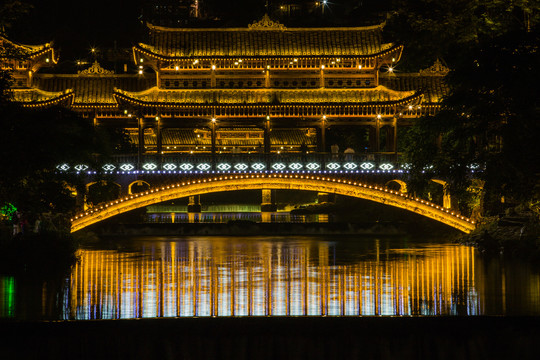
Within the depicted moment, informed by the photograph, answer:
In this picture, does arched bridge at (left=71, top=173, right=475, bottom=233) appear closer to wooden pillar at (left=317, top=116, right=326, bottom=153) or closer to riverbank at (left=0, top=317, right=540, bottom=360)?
wooden pillar at (left=317, top=116, right=326, bottom=153)

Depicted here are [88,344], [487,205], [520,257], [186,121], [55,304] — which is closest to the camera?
[88,344]

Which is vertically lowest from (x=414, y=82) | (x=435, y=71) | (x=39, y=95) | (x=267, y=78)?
(x=39, y=95)

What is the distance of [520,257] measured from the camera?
111ft

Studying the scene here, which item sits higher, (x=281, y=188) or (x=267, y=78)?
(x=267, y=78)

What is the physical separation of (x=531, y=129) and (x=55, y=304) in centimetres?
1352

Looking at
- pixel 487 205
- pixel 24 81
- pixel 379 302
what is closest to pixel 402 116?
pixel 487 205

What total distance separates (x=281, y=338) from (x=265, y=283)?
311 inches

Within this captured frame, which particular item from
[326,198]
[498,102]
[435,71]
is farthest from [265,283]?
[326,198]

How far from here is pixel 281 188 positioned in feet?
145

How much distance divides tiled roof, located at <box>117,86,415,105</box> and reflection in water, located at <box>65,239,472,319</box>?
1135 centimetres

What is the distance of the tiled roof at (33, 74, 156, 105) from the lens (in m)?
50.0

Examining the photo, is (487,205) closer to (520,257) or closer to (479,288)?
(520,257)

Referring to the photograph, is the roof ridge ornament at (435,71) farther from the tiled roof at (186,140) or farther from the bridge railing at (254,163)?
the tiled roof at (186,140)

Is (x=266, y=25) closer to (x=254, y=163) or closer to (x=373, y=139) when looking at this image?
(x=373, y=139)
